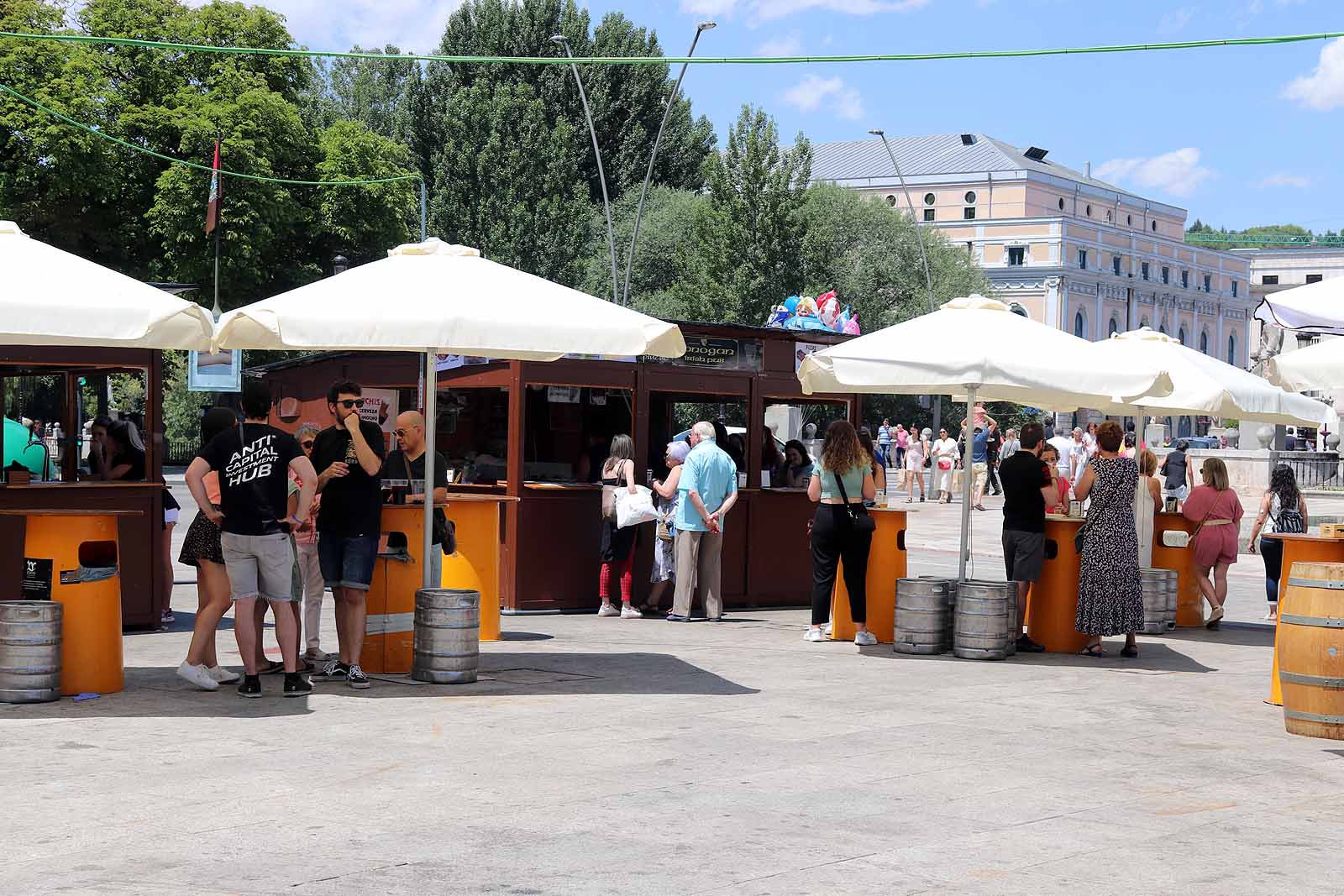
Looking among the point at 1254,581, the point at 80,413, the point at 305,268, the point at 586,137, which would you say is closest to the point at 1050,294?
the point at 586,137

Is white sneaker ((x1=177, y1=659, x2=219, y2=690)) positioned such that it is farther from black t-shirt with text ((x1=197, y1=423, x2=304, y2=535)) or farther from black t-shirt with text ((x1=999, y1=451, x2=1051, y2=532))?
black t-shirt with text ((x1=999, y1=451, x2=1051, y2=532))

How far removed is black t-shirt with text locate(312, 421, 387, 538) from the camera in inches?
366

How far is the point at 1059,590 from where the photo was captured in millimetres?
12172

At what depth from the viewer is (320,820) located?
614 centimetres

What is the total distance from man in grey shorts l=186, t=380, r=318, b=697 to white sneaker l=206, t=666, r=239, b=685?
46cm

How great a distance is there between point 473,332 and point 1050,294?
322 feet

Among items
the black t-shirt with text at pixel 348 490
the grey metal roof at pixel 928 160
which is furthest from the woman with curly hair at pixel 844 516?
the grey metal roof at pixel 928 160

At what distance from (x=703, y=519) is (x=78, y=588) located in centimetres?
610

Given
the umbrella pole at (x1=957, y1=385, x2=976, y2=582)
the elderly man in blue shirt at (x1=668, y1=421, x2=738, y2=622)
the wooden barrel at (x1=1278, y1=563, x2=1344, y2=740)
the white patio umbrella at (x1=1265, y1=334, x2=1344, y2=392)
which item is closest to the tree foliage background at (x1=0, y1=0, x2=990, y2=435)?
the elderly man in blue shirt at (x1=668, y1=421, x2=738, y2=622)

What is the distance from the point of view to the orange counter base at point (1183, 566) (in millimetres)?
14625

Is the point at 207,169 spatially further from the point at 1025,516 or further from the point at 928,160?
the point at 928,160

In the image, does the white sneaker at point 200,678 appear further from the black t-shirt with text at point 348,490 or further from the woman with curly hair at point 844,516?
the woman with curly hair at point 844,516

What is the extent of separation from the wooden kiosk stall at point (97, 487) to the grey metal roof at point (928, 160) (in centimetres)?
9684

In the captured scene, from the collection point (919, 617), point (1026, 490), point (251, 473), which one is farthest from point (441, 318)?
point (1026, 490)
